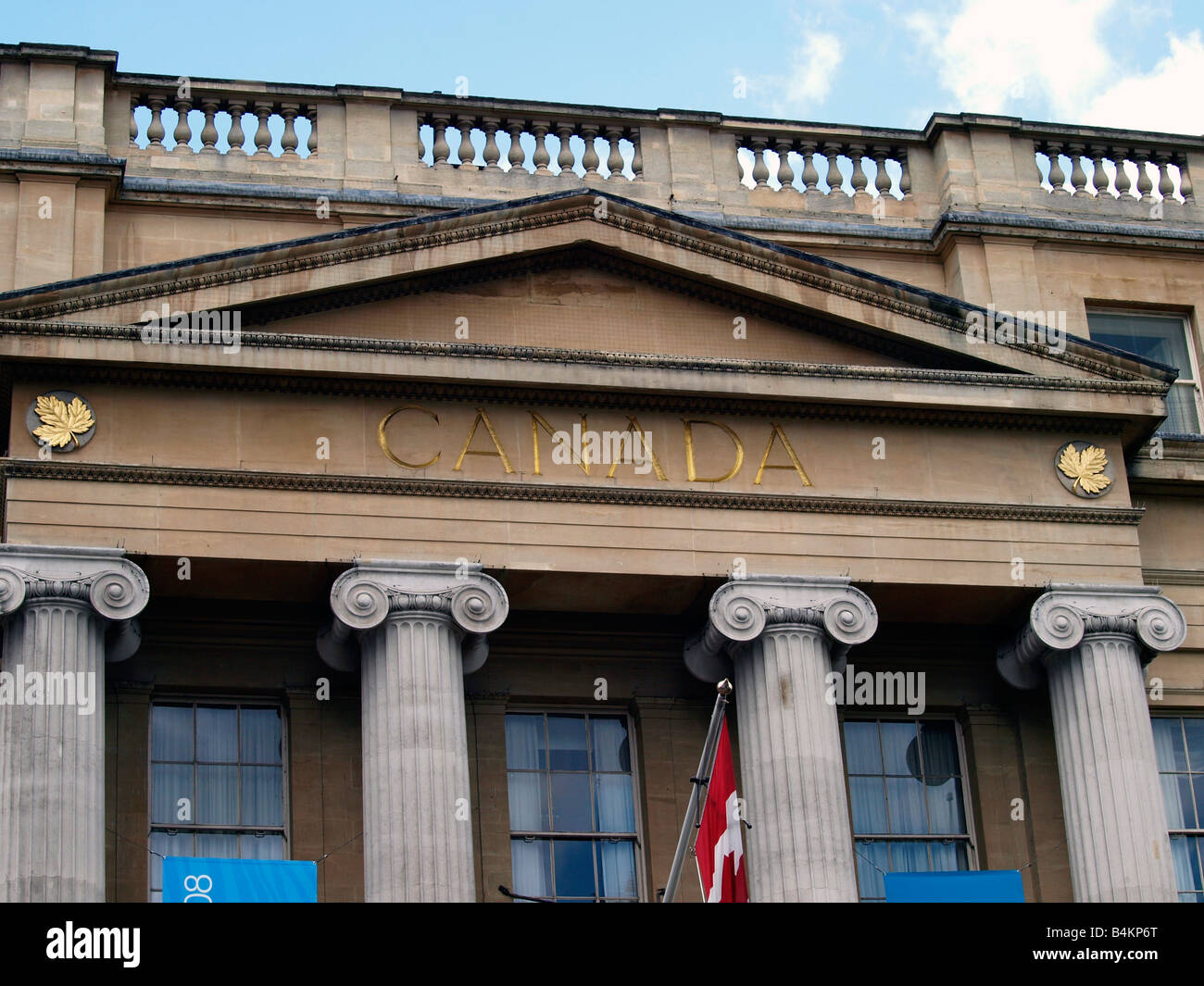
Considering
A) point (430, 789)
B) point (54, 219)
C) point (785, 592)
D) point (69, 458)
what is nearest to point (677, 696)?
point (785, 592)

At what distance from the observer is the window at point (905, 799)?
27453 mm

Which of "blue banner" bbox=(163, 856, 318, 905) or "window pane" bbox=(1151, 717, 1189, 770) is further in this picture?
"window pane" bbox=(1151, 717, 1189, 770)

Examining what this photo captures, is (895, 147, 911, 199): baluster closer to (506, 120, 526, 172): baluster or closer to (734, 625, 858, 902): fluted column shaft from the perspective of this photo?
(506, 120, 526, 172): baluster

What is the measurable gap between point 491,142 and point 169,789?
9137 mm

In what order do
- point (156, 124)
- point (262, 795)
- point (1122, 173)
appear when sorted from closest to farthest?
point (262, 795)
point (156, 124)
point (1122, 173)

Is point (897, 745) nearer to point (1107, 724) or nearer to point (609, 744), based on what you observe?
point (1107, 724)

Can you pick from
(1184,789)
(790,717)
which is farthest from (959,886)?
(1184,789)

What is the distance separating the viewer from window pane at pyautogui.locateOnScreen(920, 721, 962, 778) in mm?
28094

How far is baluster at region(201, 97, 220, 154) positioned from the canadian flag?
34.8ft

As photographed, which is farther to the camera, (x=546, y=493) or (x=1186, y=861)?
(x=1186, y=861)

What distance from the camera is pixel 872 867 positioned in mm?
27312
